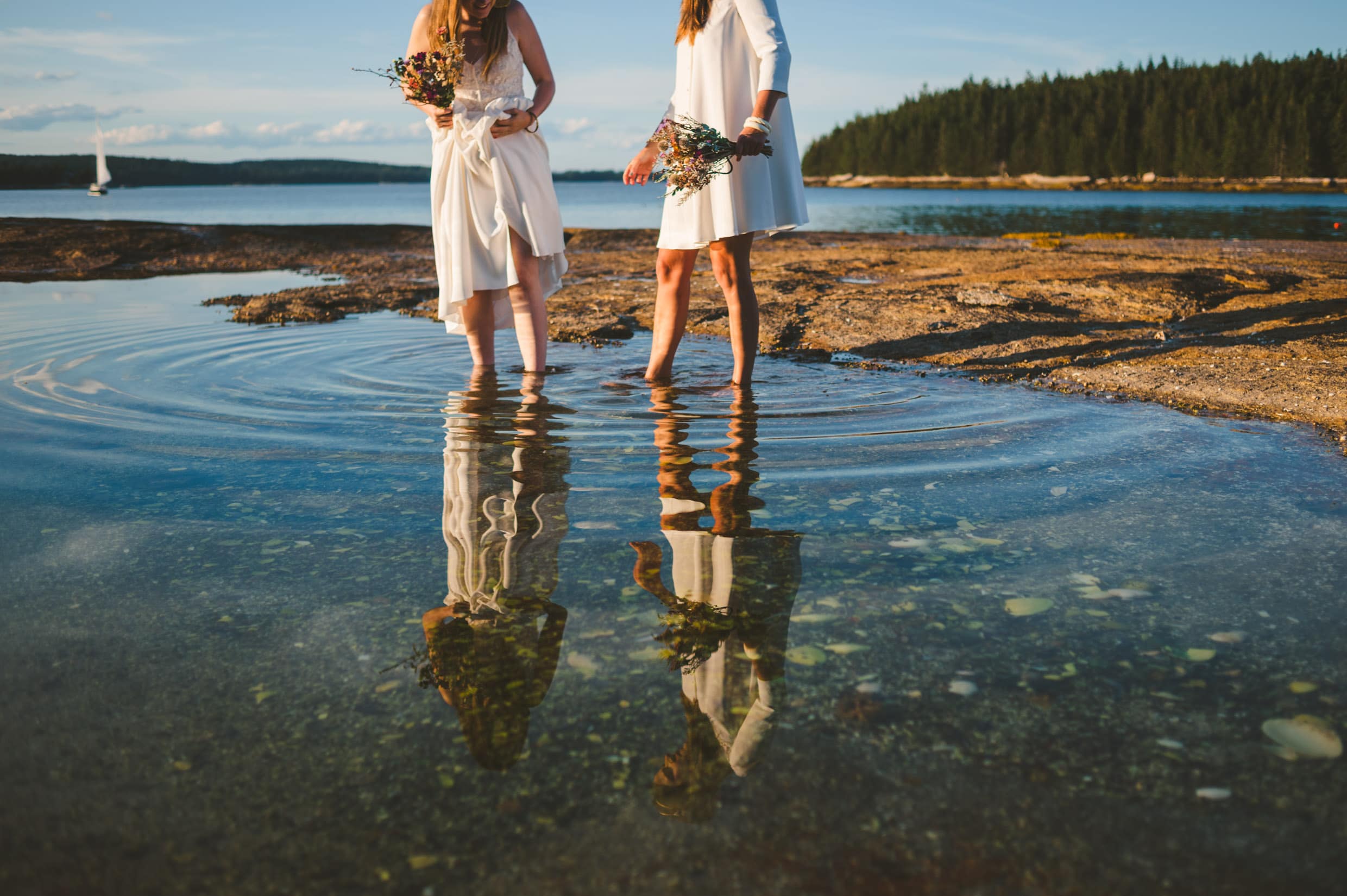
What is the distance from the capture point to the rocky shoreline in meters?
4.40

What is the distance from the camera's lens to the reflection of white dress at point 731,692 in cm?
144

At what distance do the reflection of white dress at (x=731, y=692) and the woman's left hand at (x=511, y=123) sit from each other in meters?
3.06

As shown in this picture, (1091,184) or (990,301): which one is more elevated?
(1091,184)

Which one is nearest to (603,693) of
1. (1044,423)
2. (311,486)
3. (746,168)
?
(311,486)

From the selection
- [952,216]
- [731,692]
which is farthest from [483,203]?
[952,216]

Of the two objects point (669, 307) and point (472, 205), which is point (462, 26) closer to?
point (472, 205)

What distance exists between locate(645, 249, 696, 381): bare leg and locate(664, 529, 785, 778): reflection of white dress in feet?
8.55

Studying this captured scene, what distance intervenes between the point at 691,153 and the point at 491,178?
1.13 metres

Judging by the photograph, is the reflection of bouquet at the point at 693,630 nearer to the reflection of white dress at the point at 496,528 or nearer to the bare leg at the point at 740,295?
the reflection of white dress at the point at 496,528

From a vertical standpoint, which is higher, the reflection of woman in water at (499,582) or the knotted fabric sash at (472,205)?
the knotted fabric sash at (472,205)

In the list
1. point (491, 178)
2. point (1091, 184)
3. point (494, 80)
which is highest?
point (1091, 184)

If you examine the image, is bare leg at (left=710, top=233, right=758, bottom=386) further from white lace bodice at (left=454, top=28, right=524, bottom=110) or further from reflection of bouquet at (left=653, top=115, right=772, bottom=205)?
white lace bodice at (left=454, top=28, right=524, bottom=110)

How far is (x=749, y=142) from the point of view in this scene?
3.85 metres

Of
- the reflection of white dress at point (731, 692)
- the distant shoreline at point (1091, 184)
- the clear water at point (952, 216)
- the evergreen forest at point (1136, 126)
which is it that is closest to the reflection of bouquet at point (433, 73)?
the reflection of white dress at point (731, 692)
